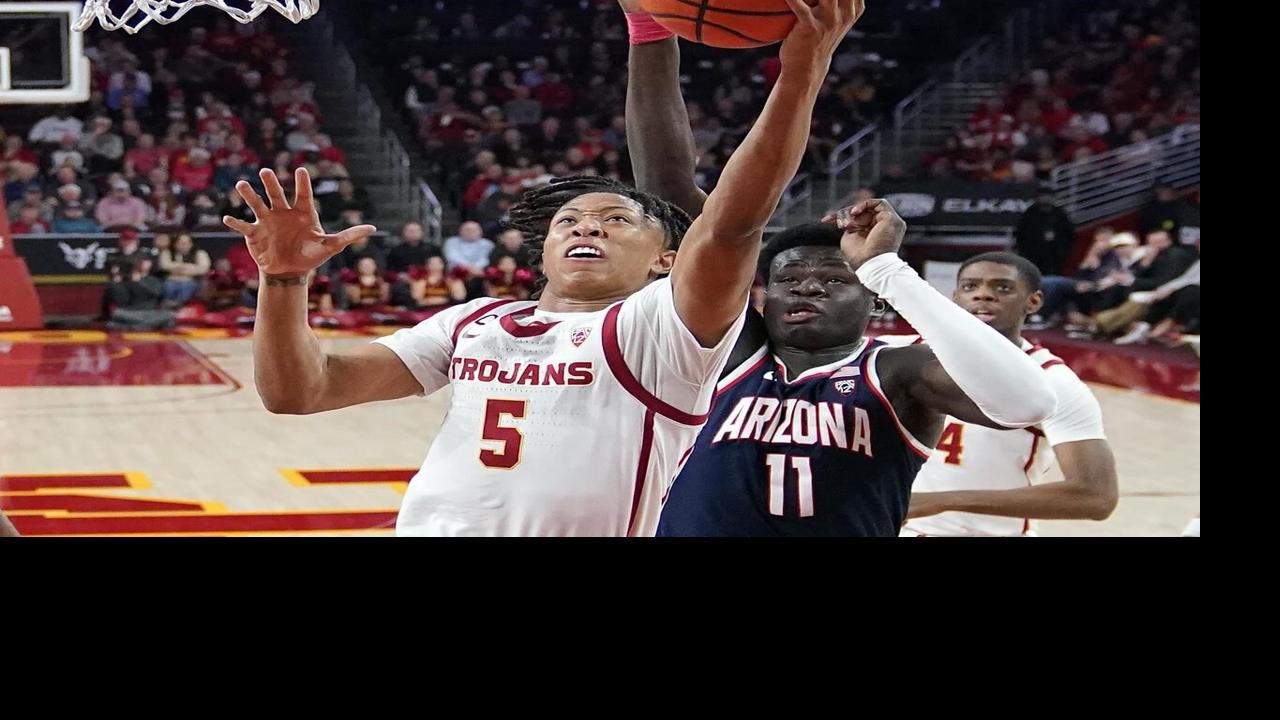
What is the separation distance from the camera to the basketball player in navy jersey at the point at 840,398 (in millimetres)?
3100

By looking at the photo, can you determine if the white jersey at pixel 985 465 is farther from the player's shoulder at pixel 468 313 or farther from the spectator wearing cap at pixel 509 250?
the spectator wearing cap at pixel 509 250

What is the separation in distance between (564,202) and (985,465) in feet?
4.45

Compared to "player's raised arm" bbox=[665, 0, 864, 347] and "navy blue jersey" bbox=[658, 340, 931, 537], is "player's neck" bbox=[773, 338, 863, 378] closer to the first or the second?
"navy blue jersey" bbox=[658, 340, 931, 537]

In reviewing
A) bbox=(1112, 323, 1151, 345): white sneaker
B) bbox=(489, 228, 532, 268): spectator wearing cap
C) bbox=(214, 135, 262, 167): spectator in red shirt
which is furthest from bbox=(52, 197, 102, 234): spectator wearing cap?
bbox=(1112, 323, 1151, 345): white sneaker

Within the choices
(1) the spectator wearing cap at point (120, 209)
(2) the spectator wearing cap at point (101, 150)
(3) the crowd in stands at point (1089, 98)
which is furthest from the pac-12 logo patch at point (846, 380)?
(3) the crowd in stands at point (1089, 98)

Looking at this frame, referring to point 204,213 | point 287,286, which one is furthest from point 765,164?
point 204,213

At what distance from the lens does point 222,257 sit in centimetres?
1220

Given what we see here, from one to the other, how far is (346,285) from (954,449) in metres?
9.05

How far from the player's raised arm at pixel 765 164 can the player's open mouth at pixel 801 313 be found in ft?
1.88

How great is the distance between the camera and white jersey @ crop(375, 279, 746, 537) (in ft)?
9.66

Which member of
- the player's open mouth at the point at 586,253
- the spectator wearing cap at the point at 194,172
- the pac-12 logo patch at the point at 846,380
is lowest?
the pac-12 logo patch at the point at 846,380
